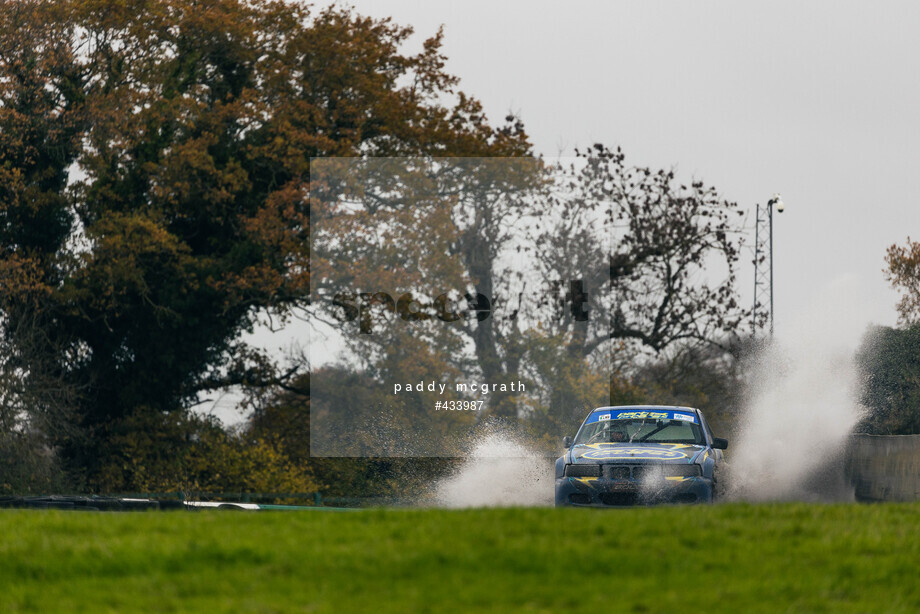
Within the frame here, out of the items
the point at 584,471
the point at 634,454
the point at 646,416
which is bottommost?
the point at 584,471

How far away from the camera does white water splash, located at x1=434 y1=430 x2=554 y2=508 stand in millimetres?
24797

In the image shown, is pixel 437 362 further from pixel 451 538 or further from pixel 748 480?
pixel 451 538

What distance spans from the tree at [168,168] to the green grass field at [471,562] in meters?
18.5

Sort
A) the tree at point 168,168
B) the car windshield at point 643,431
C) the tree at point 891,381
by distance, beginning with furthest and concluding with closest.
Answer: the tree at point 891,381
the tree at point 168,168
the car windshield at point 643,431

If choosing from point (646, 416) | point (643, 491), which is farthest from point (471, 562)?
point (646, 416)

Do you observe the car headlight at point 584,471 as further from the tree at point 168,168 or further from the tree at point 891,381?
the tree at point 891,381

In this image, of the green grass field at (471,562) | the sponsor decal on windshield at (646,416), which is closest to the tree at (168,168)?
the sponsor decal on windshield at (646,416)

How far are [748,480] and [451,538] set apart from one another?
696 inches

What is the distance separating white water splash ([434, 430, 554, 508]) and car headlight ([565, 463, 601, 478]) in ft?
27.5

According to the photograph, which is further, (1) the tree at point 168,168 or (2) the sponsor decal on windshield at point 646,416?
(1) the tree at point 168,168

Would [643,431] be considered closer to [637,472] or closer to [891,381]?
[637,472]

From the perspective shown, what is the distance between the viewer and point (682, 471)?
15.7 m

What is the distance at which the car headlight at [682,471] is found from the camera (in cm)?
1565

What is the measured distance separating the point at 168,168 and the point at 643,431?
52.5 ft
